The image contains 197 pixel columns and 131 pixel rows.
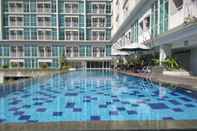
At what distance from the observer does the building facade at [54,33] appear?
1977 inches

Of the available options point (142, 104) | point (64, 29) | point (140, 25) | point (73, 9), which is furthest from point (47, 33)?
point (142, 104)

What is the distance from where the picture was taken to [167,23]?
17469 millimetres

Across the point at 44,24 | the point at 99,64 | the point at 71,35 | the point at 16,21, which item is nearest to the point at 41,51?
the point at 44,24

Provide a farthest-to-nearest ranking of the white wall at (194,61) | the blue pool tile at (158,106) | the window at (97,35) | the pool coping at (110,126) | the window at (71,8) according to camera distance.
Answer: the window at (97,35) < the window at (71,8) < the white wall at (194,61) < the blue pool tile at (158,106) < the pool coping at (110,126)

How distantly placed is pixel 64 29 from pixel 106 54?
10020mm

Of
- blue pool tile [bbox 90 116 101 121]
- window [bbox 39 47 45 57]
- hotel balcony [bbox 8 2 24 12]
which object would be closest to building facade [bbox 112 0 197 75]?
blue pool tile [bbox 90 116 101 121]

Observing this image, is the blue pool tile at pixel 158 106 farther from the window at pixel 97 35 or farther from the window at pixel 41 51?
the window at pixel 97 35

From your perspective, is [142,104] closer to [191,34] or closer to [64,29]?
[191,34]

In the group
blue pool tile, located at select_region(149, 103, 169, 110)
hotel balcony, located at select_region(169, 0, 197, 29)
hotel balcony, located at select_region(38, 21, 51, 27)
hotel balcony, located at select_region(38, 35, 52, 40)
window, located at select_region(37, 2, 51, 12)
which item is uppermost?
window, located at select_region(37, 2, 51, 12)

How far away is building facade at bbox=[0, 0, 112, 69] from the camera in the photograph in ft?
165

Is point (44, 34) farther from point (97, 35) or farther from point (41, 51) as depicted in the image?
point (97, 35)

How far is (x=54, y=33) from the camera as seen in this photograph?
50969 millimetres

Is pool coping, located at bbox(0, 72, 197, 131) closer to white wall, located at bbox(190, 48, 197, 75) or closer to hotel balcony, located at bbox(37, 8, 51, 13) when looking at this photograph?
white wall, located at bbox(190, 48, 197, 75)

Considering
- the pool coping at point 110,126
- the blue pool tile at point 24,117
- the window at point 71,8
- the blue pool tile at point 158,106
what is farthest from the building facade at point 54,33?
the pool coping at point 110,126
